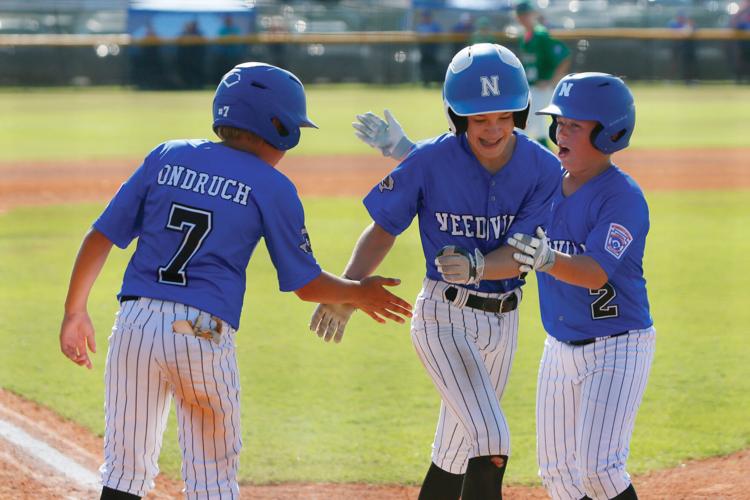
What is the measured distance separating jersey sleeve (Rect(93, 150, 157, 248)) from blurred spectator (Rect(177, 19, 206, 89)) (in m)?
24.5

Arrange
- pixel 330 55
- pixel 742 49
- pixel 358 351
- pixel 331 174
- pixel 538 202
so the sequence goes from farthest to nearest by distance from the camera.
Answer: pixel 330 55, pixel 742 49, pixel 331 174, pixel 358 351, pixel 538 202

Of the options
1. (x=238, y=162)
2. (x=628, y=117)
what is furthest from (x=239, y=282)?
(x=628, y=117)

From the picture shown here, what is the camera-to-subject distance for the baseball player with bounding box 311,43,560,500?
3625 millimetres

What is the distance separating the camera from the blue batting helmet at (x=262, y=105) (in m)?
3.37

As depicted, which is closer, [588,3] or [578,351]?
[578,351]

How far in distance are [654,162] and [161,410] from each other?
44.7 ft

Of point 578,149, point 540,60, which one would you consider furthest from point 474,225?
point 540,60

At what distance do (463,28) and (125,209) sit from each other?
2625 cm

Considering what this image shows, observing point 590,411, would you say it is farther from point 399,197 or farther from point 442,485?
point 399,197

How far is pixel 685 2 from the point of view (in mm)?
31188

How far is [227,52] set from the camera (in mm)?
27547

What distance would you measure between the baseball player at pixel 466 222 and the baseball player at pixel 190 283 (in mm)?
531

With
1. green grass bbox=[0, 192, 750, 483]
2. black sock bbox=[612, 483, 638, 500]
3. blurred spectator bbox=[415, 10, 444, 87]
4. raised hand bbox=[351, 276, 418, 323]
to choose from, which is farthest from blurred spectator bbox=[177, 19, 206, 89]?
black sock bbox=[612, 483, 638, 500]

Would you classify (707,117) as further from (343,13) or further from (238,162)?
(238,162)
